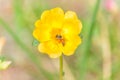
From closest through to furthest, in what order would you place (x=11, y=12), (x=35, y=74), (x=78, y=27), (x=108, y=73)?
(x=78, y=27)
(x=108, y=73)
(x=35, y=74)
(x=11, y=12)

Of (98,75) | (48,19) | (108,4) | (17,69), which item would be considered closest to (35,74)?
(17,69)

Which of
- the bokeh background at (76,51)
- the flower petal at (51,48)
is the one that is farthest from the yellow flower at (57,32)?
the bokeh background at (76,51)

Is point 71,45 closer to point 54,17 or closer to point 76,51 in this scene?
point 54,17

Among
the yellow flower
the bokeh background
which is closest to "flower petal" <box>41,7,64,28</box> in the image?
the yellow flower

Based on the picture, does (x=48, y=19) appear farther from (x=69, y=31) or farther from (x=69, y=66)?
(x=69, y=66)

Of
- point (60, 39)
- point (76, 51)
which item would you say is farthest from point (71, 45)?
point (76, 51)

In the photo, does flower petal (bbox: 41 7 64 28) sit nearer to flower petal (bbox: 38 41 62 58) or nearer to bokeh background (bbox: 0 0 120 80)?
flower petal (bbox: 38 41 62 58)
